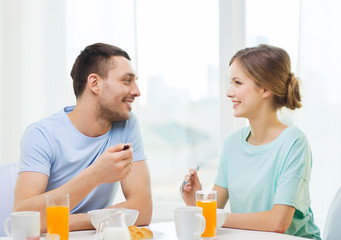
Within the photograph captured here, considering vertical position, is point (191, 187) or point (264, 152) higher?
point (264, 152)

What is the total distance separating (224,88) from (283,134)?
36.0 inches

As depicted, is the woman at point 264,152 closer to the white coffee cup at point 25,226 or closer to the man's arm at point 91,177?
the man's arm at point 91,177

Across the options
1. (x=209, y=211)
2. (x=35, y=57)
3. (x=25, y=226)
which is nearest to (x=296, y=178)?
(x=209, y=211)

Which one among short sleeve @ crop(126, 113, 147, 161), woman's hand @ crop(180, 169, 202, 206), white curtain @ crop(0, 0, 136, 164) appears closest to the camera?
woman's hand @ crop(180, 169, 202, 206)

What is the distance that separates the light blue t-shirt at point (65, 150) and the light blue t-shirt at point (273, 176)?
39 cm

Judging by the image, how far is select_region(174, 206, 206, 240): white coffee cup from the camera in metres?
1.26

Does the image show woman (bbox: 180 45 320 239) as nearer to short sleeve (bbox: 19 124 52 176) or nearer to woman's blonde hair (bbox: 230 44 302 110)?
woman's blonde hair (bbox: 230 44 302 110)

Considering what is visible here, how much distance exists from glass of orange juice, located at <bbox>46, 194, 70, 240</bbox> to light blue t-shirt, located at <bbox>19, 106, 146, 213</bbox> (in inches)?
18.6

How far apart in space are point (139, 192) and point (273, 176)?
0.51 meters

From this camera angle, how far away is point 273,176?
1.86m

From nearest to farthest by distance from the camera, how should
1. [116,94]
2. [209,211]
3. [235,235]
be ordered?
1. [209,211]
2. [235,235]
3. [116,94]

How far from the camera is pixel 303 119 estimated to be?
2572 millimetres

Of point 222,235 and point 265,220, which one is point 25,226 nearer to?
point 222,235

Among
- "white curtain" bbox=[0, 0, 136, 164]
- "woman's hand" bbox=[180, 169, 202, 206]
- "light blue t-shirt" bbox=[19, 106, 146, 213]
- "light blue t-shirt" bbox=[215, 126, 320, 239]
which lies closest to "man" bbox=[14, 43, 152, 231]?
"light blue t-shirt" bbox=[19, 106, 146, 213]
